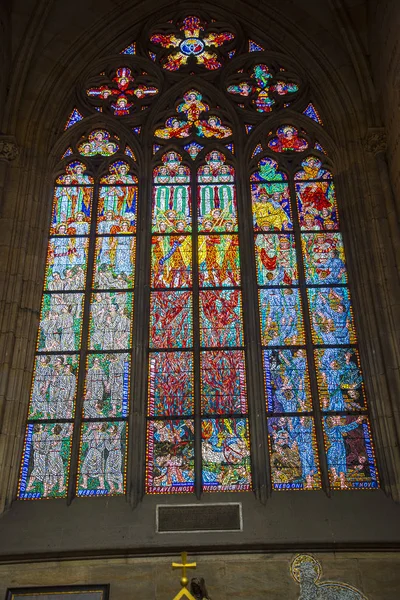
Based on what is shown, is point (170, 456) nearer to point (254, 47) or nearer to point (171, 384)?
point (171, 384)

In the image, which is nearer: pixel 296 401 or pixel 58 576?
pixel 58 576

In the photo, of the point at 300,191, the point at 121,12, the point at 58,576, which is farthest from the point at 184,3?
the point at 58,576

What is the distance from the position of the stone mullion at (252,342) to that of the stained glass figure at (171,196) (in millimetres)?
741

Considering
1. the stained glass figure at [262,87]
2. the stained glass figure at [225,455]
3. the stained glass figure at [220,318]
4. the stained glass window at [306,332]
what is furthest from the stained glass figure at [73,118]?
the stained glass figure at [225,455]

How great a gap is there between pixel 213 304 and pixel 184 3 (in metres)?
5.64

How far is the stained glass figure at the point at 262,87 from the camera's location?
12773 millimetres

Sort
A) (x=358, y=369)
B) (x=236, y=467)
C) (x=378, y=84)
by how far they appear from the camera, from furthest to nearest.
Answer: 1. (x=378, y=84)
2. (x=358, y=369)
3. (x=236, y=467)

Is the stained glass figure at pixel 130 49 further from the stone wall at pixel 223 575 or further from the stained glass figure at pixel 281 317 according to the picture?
the stone wall at pixel 223 575

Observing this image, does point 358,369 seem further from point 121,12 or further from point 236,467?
point 121,12

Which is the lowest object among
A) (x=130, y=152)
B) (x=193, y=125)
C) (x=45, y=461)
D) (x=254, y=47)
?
(x=45, y=461)

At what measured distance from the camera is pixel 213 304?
1067 centimetres

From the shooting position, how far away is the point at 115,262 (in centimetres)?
1105

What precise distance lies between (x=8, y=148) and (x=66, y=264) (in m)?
1.86

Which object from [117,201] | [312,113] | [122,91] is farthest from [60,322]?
[312,113]
